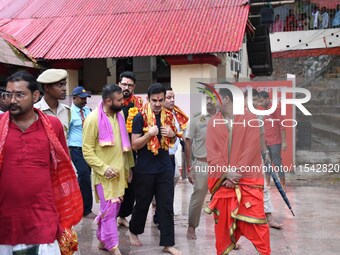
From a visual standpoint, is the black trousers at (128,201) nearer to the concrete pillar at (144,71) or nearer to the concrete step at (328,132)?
the concrete pillar at (144,71)

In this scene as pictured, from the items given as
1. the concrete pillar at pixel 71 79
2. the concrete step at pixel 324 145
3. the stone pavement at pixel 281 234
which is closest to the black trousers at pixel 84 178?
the stone pavement at pixel 281 234

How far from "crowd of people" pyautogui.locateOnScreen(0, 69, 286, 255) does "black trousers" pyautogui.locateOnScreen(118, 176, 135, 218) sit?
12 mm

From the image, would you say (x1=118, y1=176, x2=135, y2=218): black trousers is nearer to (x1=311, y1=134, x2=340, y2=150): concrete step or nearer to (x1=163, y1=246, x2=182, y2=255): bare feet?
(x1=163, y1=246, x2=182, y2=255): bare feet

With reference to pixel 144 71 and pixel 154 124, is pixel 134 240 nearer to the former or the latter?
pixel 154 124

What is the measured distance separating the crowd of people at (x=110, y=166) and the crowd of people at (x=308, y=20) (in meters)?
13.0

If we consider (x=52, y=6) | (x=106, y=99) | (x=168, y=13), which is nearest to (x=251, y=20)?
(x=168, y=13)

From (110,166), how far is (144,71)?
8665 mm

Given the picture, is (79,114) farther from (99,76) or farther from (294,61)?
(294,61)

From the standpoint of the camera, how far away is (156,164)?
449 centimetres

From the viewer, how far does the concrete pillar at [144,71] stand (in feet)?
41.3

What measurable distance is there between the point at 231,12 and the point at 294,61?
10.6 metres

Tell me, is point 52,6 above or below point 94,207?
above

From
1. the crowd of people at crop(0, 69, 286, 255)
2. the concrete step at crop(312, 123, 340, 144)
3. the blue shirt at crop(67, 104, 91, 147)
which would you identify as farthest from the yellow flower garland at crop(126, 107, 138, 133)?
the concrete step at crop(312, 123, 340, 144)

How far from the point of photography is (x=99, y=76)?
13.0 metres
